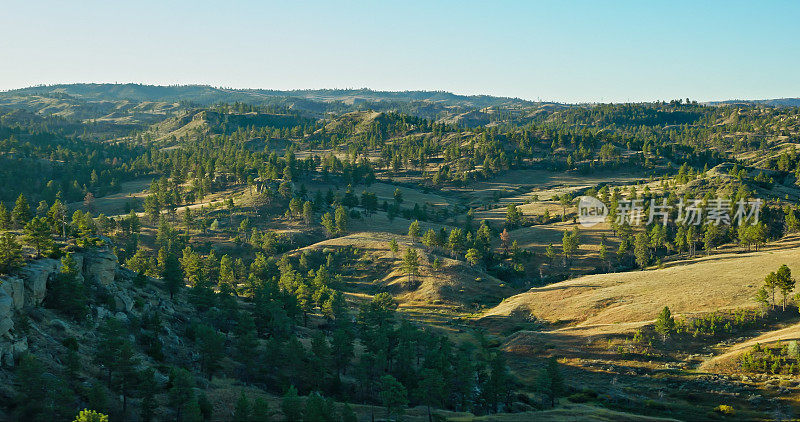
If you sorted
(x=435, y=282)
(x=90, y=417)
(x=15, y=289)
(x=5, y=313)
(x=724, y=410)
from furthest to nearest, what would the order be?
(x=435, y=282)
(x=724, y=410)
(x=15, y=289)
(x=5, y=313)
(x=90, y=417)

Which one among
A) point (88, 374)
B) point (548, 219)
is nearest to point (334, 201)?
point (548, 219)

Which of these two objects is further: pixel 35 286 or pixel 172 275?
pixel 172 275

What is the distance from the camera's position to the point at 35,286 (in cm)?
5700

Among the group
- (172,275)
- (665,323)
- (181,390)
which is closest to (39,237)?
(172,275)

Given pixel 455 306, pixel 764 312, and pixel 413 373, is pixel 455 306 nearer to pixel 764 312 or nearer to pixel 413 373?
pixel 413 373

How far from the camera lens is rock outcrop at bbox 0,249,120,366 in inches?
1837

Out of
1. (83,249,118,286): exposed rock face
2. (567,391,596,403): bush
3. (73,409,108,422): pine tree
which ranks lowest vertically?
(567,391,596,403): bush

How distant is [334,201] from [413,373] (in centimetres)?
12829

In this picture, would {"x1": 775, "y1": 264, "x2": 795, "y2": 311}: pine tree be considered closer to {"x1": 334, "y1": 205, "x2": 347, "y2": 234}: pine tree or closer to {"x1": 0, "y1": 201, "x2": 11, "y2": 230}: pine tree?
{"x1": 334, "y1": 205, "x2": 347, "y2": 234}: pine tree

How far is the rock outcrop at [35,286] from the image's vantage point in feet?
153

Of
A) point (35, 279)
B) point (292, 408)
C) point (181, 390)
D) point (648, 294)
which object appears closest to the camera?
point (292, 408)

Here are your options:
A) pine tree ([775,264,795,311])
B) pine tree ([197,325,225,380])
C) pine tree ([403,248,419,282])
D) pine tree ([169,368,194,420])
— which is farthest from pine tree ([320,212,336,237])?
pine tree ([775,264,795,311])

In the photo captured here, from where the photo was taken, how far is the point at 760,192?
181 m

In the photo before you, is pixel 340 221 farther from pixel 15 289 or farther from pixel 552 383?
pixel 15 289
